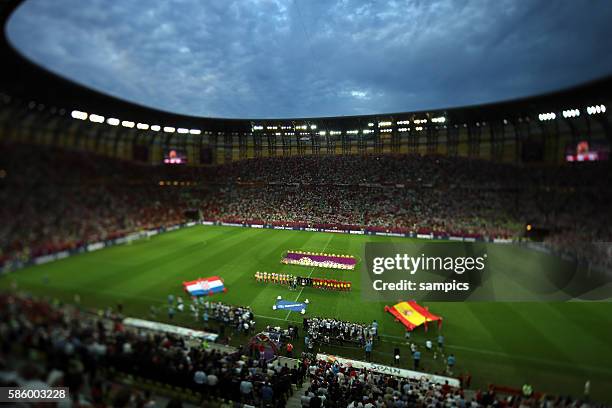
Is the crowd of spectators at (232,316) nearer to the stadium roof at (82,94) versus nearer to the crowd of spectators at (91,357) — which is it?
the crowd of spectators at (91,357)

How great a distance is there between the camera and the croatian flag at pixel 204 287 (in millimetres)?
19117

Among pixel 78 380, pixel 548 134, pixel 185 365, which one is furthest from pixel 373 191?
pixel 78 380

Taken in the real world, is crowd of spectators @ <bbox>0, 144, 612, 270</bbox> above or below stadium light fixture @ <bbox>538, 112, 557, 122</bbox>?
below

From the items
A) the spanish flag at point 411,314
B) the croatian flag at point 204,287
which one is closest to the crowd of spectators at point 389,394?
the spanish flag at point 411,314

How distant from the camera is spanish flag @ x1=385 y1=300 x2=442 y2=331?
54.1ft

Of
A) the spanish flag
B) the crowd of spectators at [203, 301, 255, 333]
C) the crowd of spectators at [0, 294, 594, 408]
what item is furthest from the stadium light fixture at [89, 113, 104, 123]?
the spanish flag

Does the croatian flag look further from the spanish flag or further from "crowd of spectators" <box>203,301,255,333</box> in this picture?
the spanish flag

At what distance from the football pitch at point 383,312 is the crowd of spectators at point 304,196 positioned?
69 centimetres

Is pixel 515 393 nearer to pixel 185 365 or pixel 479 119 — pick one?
pixel 185 365

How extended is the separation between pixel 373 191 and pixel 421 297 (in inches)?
1546

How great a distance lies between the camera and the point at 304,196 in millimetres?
52062

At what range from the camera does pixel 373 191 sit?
50.8 meters

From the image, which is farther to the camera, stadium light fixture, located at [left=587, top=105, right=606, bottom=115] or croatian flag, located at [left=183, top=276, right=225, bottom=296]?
stadium light fixture, located at [left=587, top=105, right=606, bottom=115]

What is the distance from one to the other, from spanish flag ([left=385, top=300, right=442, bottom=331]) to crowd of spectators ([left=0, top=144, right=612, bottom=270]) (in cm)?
1303
